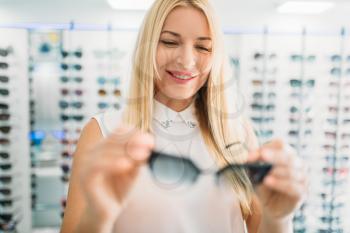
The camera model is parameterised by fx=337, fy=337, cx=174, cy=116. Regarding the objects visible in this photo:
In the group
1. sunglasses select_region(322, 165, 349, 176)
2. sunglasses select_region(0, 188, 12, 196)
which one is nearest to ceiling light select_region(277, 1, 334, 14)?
sunglasses select_region(322, 165, 349, 176)

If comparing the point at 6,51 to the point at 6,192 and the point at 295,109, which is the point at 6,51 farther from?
the point at 295,109

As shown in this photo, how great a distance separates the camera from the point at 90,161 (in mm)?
281

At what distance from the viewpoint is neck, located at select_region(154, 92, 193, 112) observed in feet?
1.81

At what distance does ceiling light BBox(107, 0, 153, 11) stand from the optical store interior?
0.5 inches

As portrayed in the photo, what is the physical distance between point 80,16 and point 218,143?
149 cm

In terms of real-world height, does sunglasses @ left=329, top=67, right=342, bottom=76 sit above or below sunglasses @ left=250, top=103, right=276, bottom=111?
above

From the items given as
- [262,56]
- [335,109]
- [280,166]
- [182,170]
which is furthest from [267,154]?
[335,109]

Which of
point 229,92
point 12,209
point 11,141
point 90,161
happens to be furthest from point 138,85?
point 12,209

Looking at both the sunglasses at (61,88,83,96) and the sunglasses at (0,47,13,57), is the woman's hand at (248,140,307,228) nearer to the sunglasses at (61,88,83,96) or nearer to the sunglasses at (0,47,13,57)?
the sunglasses at (61,88,83,96)

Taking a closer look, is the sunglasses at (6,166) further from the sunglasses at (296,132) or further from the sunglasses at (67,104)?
the sunglasses at (296,132)

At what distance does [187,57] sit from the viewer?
481 mm

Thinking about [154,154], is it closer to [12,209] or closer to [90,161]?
[90,161]

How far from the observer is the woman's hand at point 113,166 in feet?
0.90

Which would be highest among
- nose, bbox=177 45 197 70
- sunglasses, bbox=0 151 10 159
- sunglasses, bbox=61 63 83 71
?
sunglasses, bbox=61 63 83 71
